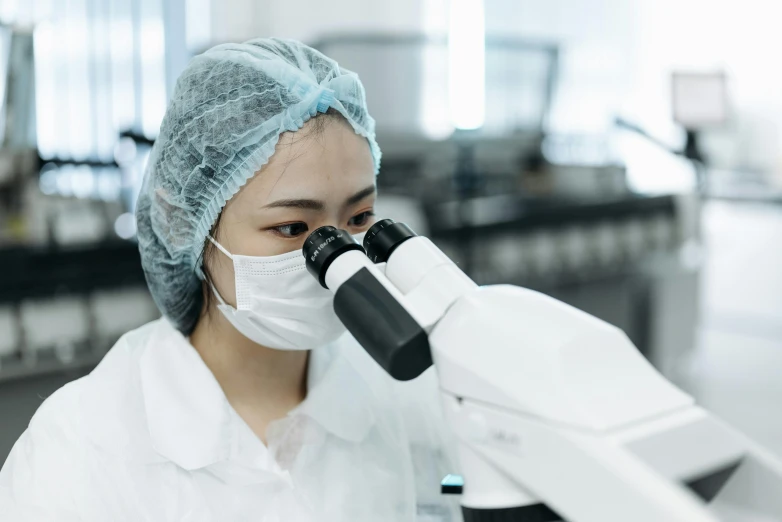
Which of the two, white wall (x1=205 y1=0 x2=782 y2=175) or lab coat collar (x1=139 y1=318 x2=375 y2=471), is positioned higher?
white wall (x1=205 y1=0 x2=782 y2=175)

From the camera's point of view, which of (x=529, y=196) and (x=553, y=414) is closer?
(x=553, y=414)

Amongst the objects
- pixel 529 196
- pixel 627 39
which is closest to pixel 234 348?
pixel 529 196

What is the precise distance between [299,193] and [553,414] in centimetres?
45

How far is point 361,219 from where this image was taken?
1031mm

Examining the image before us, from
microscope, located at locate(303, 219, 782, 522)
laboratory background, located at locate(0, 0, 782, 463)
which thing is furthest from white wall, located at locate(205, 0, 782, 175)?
microscope, located at locate(303, 219, 782, 522)

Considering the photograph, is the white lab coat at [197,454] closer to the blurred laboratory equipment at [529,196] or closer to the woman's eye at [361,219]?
the woman's eye at [361,219]

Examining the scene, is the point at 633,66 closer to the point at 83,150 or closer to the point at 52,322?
the point at 83,150

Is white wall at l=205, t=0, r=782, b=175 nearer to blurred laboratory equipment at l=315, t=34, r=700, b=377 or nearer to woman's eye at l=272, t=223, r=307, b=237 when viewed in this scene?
blurred laboratory equipment at l=315, t=34, r=700, b=377

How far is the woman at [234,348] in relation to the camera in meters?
0.93

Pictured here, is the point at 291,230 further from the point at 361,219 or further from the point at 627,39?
the point at 627,39

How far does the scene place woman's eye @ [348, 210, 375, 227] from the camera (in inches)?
39.9

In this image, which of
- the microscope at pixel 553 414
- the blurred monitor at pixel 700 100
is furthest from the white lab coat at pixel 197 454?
the blurred monitor at pixel 700 100

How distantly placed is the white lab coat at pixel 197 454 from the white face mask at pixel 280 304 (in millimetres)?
102

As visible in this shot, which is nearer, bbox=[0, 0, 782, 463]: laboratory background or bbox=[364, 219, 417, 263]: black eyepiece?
bbox=[364, 219, 417, 263]: black eyepiece
